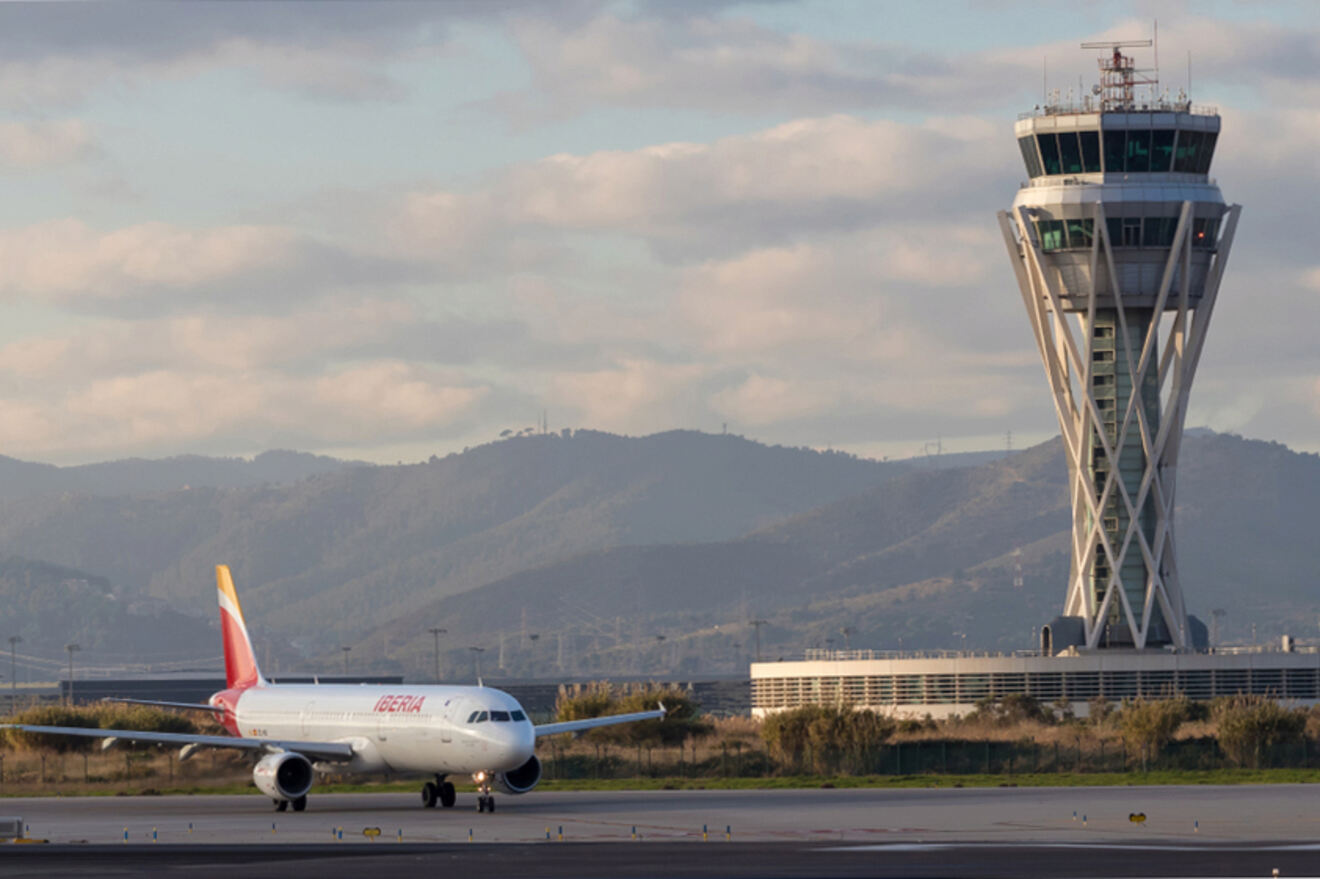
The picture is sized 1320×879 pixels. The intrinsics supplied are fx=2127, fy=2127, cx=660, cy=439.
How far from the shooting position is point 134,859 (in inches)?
2016

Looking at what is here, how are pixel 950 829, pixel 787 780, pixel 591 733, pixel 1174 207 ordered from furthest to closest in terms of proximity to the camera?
pixel 1174 207, pixel 591 733, pixel 787 780, pixel 950 829

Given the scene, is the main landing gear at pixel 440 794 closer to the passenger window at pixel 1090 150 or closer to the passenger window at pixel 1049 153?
the passenger window at pixel 1090 150

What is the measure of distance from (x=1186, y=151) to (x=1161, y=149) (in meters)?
1.76

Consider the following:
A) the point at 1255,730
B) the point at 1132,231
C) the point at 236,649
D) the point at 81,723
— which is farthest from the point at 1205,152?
the point at 81,723

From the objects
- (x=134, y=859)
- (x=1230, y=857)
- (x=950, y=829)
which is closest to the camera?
(x=1230, y=857)

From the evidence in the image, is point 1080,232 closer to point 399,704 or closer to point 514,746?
point 399,704

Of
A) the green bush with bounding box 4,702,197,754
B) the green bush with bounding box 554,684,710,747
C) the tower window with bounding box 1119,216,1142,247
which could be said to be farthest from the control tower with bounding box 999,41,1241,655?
the green bush with bounding box 4,702,197,754

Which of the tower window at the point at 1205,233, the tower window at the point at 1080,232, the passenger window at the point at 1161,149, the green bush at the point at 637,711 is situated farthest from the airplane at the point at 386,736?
the passenger window at the point at 1161,149

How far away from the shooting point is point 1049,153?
134250 mm

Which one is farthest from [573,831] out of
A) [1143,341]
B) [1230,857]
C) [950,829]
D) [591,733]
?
[1143,341]

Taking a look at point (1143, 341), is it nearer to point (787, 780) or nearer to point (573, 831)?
point (787, 780)

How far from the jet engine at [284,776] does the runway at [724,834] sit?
1.03 metres

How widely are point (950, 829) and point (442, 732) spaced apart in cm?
Result: 1875

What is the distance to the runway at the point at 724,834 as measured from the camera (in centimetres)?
4728
